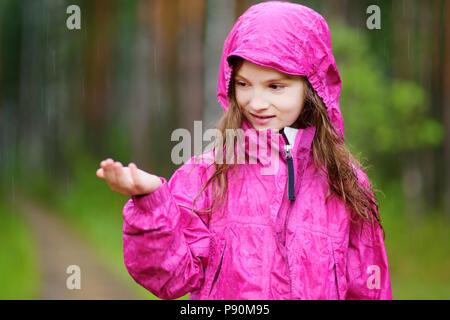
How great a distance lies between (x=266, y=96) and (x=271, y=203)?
465 millimetres

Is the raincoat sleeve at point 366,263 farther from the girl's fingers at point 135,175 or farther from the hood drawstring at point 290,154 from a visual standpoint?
the girl's fingers at point 135,175

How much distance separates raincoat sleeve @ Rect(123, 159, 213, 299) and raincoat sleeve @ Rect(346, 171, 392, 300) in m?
0.68

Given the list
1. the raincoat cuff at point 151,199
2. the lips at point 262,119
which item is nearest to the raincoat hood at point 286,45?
the lips at point 262,119

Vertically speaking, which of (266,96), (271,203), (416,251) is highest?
(266,96)

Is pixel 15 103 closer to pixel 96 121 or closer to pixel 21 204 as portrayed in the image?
pixel 96 121

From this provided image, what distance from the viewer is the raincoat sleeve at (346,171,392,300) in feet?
11.0

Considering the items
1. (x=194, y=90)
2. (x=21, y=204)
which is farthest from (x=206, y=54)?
(x=21, y=204)

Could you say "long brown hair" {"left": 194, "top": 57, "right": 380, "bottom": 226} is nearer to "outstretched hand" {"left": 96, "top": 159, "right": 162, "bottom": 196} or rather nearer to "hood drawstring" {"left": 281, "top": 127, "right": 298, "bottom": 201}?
"hood drawstring" {"left": 281, "top": 127, "right": 298, "bottom": 201}

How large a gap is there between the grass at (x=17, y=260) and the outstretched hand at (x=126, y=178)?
6430 mm

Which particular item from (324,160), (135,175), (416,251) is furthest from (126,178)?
(416,251)

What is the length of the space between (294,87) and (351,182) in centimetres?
49

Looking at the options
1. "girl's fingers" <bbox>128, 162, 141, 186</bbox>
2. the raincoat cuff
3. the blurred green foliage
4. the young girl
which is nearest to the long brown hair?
the young girl

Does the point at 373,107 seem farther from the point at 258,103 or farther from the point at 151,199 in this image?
the point at 151,199

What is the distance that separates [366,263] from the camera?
3.36 m
